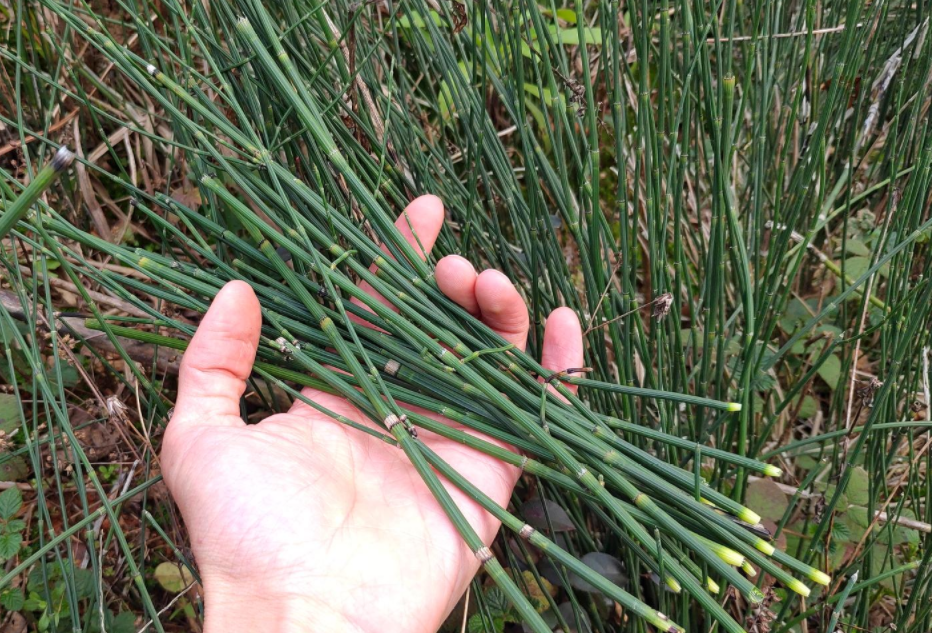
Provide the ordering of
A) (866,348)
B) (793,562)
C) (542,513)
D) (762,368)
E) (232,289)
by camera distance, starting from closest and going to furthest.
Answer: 1. (793,562)
2. (232,289)
3. (542,513)
4. (762,368)
5. (866,348)

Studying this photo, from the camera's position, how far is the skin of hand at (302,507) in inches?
36.0

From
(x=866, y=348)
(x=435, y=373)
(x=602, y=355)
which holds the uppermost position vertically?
(x=435, y=373)

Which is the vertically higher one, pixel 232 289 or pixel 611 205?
pixel 232 289

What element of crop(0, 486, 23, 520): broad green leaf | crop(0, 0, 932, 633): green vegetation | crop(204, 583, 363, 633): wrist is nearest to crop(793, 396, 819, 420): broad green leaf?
crop(0, 0, 932, 633): green vegetation

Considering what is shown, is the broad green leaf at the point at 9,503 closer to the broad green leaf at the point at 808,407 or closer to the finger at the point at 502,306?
the finger at the point at 502,306

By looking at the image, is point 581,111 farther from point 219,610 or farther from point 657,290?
point 219,610

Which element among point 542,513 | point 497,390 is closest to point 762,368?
point 542,513

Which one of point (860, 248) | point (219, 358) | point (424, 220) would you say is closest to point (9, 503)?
point (219, 358)

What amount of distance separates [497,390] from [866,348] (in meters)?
1.43

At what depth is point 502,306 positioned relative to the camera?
107 centimetres

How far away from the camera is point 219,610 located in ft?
3.02

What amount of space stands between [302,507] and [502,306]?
43cm

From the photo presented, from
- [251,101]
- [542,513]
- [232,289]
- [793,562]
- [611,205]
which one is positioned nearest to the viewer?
[793,562]

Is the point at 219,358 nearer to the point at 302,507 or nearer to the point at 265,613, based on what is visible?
the point at 302,507
